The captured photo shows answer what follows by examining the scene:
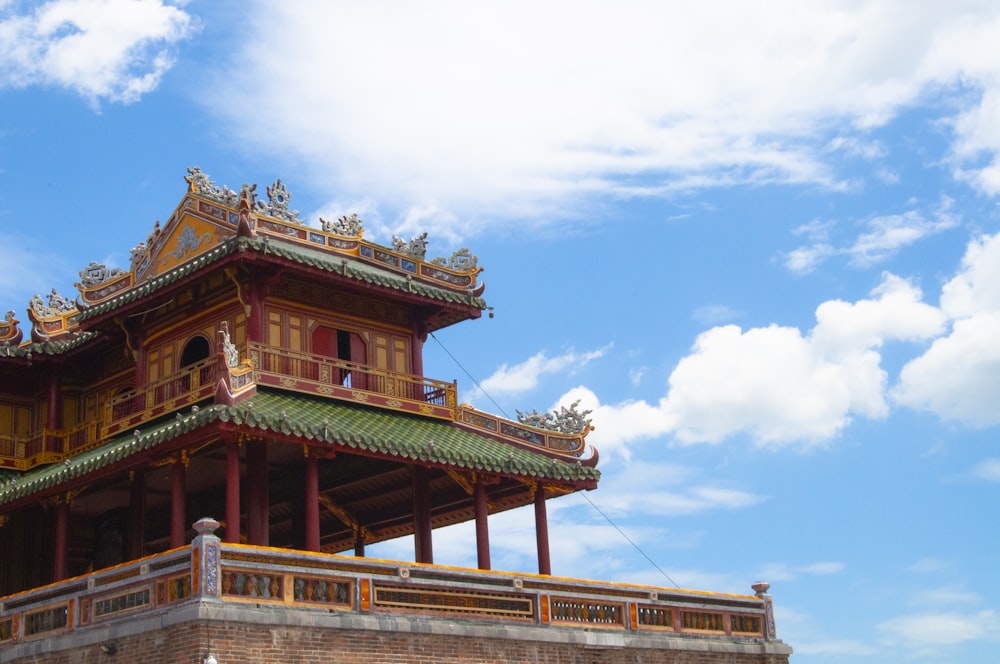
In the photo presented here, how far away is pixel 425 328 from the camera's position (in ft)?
112

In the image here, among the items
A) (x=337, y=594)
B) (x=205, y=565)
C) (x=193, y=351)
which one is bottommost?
(x=337, y=594)

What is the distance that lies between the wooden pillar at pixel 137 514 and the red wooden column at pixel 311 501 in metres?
4.93

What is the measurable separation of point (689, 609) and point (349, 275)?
34.5ft

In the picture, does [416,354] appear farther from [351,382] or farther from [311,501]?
[311,501]

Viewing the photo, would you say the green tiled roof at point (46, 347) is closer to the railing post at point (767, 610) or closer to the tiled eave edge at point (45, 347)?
the tiled eave edge at point (45, 347)

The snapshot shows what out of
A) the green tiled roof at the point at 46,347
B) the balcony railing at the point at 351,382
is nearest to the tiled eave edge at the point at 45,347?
the green tiled roof at the point at 46,347

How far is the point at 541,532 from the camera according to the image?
31.8 m

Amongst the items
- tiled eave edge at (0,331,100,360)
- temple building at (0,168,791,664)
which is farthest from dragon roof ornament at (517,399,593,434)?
tiled eave edge at (0,331,100,360)

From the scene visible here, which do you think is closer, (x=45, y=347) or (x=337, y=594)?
(x=337, y=594)

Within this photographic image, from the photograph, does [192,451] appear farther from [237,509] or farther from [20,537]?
[20,537]

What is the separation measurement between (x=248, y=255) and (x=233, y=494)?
5810 millimetres

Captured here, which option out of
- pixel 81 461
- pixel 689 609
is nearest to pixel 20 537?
pixel 81 461

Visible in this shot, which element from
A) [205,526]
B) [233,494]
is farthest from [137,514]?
[205,526]

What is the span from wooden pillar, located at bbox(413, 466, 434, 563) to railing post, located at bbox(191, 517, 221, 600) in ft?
30.8
